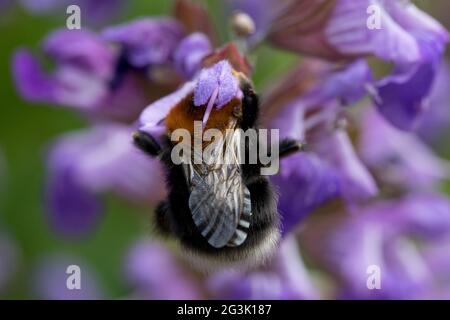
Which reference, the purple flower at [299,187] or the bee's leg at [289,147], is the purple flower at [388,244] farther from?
the bee's leg at [289,147]

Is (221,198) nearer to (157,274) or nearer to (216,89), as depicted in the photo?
(216,89)

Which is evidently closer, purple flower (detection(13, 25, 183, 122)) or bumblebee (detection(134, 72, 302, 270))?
bumblebee (detection(134, 72, 302, 270))

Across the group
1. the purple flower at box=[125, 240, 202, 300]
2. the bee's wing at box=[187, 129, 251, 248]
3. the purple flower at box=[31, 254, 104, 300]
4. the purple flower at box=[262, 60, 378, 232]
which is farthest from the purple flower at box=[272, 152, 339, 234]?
the purple flower at box=[31, 254, 104, 300]

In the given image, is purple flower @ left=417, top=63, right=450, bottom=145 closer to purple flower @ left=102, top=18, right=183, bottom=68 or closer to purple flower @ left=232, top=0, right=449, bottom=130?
purple flower @ left=232, top=0, right=449, bottom=130

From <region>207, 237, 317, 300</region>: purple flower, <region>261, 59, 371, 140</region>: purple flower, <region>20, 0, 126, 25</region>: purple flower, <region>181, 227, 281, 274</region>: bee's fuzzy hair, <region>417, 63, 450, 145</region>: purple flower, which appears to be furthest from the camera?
<region>20, 0, 126, 25</region>: purple flower

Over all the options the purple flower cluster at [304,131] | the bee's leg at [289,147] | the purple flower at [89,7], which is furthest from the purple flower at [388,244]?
the purple flower at [89,7]

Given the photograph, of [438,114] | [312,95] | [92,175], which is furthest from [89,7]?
[312,95]
